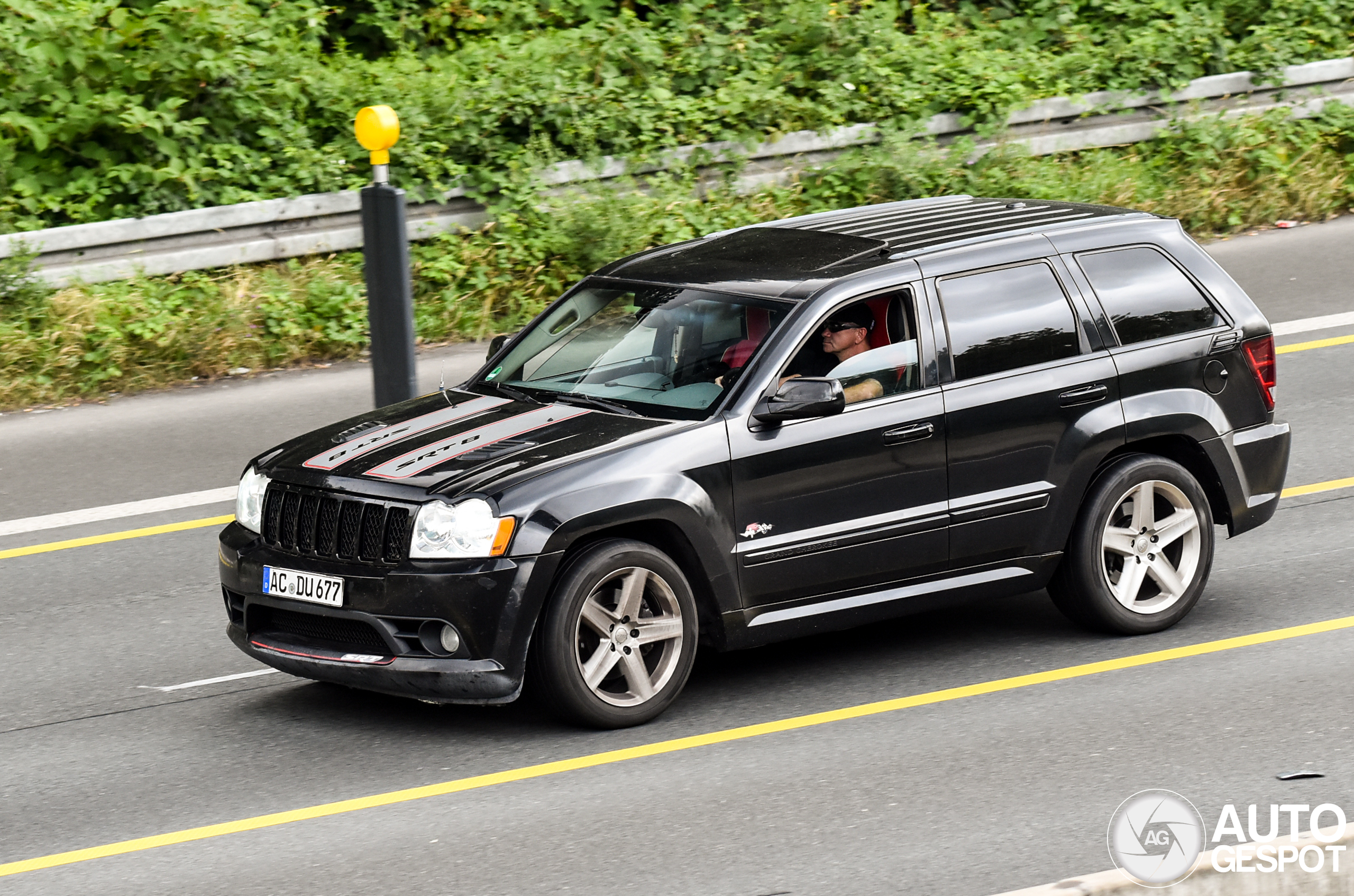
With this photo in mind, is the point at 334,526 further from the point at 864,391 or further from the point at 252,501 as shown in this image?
the point at 864,391

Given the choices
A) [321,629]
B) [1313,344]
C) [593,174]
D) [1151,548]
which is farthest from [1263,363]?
[593,174]

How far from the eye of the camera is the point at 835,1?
58.7 feet

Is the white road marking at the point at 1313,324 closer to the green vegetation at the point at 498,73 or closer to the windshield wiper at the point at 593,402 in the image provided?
the green vegetation at the point at 498,73

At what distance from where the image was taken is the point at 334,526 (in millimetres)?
6730

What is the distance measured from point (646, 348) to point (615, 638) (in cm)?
140

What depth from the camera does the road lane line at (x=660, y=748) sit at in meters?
5.97

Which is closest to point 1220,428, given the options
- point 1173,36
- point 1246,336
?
point 1246,336

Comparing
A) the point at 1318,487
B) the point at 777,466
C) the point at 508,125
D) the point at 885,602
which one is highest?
the point at 508,125

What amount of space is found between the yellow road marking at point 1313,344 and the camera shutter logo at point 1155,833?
7.83 m

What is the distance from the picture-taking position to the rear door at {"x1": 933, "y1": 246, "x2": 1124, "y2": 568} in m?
7.45

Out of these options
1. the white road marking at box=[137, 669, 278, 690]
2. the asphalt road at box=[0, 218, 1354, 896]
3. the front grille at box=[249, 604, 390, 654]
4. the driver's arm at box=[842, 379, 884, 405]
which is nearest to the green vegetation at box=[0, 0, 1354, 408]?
the asphalt road at box=[0, 218, 1354, 896]

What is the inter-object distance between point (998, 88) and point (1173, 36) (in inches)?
83.0

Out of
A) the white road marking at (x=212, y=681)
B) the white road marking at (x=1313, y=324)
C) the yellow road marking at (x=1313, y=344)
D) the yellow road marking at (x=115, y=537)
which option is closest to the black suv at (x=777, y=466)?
the white road marking at (x=212, y=681)

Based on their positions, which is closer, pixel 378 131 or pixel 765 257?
pixel 765 257
